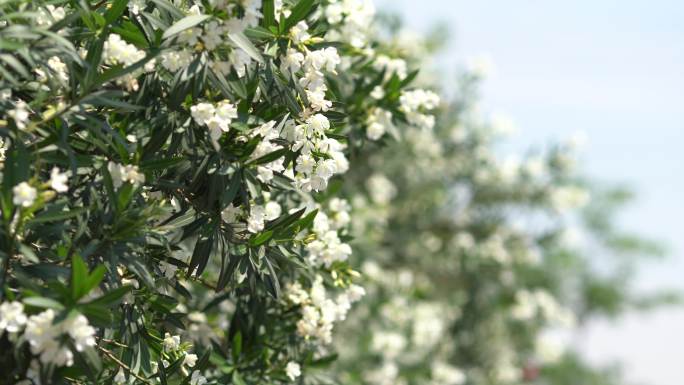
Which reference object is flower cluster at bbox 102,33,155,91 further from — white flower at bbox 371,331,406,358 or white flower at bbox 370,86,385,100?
white flower at bbox 371,331,406,358

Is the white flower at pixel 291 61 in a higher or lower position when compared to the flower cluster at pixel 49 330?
higher

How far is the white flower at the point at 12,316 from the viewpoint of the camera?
2312 mm

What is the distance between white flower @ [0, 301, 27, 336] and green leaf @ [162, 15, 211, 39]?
0.86m

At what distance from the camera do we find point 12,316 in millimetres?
2326

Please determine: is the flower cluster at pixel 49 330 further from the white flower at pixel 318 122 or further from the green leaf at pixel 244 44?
the white flower at pixel 318 122

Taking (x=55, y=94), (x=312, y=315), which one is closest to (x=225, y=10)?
(x=55, y=94)

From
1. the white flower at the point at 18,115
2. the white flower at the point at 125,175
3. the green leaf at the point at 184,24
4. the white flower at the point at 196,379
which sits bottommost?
the white flower at the point at 196,379

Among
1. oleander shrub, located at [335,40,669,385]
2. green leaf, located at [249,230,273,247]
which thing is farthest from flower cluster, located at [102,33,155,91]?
oleander shrub, located at [335,40,669,385]

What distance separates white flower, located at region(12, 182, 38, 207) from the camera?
2.38 metres

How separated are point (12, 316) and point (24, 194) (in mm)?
332

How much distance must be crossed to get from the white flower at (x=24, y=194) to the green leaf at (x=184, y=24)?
0.57m

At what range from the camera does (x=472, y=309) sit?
10.6 m

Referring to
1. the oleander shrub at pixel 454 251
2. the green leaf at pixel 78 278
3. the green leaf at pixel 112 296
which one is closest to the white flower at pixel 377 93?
the green leaf at pixel 112 296

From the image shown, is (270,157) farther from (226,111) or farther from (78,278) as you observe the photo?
(78,278)
